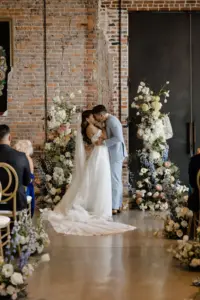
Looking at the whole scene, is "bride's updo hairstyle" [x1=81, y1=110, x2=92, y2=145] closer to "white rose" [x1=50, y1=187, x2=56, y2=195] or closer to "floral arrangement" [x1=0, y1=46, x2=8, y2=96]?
"white rose" [x1=50, y1=187, x2=56, y2=195]

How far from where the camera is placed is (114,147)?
9336 mm

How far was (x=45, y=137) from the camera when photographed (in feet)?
34.2

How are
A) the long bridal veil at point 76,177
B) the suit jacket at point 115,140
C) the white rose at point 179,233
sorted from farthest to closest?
1. the suit jacket at point 115,140
2. the long bridal veil at point 76,177
3. the white rose at point 179,233

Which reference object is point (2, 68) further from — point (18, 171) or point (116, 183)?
point (18, 171)

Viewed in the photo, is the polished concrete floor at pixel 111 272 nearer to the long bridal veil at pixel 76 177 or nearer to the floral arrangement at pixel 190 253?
the floral arrangement at pixel 190 253

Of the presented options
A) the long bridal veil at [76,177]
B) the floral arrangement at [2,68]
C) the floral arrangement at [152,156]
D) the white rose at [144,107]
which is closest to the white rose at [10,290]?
the long bridal veil at [76,177]

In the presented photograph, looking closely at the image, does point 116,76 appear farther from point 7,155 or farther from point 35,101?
point 7,155

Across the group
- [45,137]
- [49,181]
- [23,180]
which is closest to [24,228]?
[23,180]

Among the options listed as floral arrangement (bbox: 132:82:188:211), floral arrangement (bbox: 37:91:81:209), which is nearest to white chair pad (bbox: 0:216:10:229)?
floral arrangement (bbox: 37:91:81:209)

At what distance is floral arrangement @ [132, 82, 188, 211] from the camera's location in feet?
31.6

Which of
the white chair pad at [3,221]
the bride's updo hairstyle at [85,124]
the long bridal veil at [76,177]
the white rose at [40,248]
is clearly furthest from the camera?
the bride's updo hairstyle at [85,124]

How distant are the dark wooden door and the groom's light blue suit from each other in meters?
1.08

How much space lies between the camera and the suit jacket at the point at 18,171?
254 inches

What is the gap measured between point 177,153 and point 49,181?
2301 millimetres
